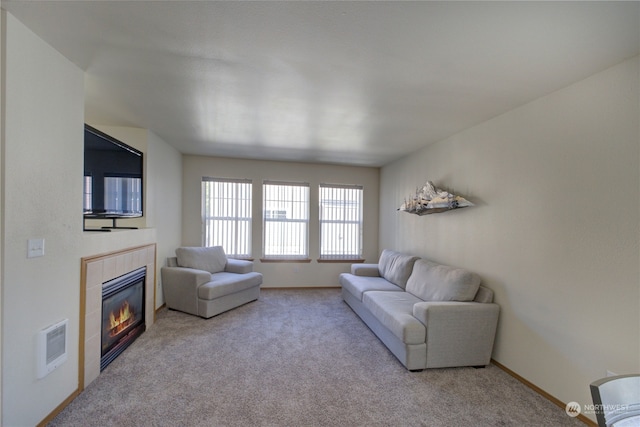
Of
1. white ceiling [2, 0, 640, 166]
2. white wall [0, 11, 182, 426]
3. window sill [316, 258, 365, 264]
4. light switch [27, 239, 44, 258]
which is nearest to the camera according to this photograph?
white ceiling [2, 0, 640, 166]

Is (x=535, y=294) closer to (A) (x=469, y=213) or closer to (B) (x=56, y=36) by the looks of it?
(A) (x=469, y=213)

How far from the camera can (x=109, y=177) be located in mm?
2621

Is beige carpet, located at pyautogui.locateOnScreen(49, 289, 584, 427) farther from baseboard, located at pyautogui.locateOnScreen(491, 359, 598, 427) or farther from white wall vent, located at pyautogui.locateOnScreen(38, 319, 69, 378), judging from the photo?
white wall vent, located at pyautogui.locateOnScreen(38, 319, 69, 378)

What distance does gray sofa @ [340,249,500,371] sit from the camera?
258cm

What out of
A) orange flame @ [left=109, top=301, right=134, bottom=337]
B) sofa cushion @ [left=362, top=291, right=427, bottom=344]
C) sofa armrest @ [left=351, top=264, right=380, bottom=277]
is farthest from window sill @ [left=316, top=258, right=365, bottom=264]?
orange flame @ [left=109, top=301, right=134, bottom=337]

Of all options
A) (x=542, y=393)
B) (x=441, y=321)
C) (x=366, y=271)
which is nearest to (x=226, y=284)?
(x=366, y=271)

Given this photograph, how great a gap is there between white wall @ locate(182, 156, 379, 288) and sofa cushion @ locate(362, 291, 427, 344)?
199cm

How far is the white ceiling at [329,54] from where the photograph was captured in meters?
1.42

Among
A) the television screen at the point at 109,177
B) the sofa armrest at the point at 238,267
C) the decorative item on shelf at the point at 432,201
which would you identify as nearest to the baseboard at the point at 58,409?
the television screen at the point at 109,177

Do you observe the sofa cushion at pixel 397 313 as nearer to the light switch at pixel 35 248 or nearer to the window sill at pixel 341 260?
the window sill at pixel 341 260

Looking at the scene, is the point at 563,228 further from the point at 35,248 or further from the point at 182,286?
the point at 182,286

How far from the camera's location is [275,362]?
2.67 metres

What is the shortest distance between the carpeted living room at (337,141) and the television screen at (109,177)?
0.02 meters

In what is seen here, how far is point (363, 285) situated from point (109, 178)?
126 inches
